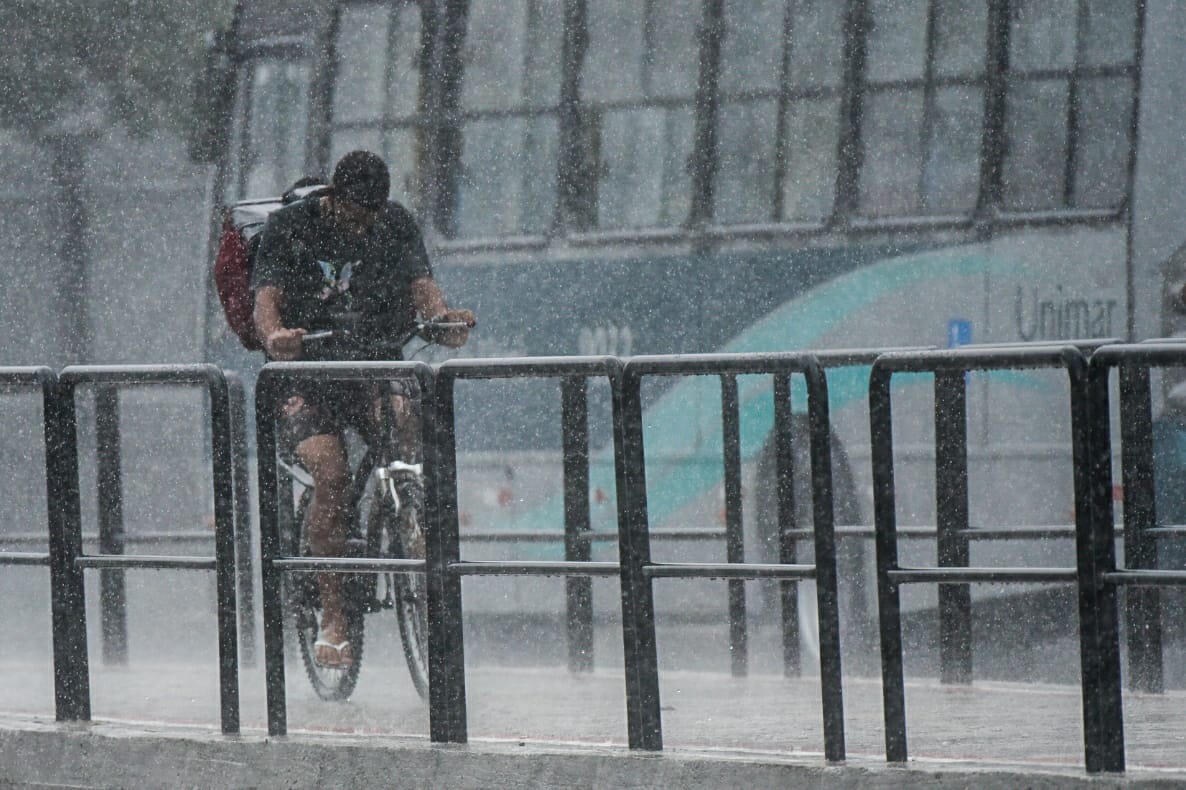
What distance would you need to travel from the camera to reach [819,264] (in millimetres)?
10906

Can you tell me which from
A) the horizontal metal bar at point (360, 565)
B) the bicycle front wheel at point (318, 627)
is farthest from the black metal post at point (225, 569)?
the bicycle front wheel at point (318, 627)

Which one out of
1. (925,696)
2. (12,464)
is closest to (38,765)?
(925,696)

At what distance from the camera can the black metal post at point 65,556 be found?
6.01 metres

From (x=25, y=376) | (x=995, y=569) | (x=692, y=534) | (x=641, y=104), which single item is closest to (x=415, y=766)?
(x=995, y=569)

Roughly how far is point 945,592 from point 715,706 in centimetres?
89

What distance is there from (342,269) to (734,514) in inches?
67.3

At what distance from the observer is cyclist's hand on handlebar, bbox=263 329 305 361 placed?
21.9 feet

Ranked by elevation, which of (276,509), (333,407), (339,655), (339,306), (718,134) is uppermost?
(718,134)

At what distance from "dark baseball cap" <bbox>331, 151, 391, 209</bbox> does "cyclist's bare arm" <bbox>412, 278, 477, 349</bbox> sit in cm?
31

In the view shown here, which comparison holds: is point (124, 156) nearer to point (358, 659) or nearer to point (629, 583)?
point (358, 659)

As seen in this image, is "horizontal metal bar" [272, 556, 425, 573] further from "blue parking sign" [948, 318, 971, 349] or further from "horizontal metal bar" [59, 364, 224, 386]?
"blue parking sign" [948, 318, 971, 349]

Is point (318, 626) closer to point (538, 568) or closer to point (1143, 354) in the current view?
point (538, 568)

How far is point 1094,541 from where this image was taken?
15.0 ft

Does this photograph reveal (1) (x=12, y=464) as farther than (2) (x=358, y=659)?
Yes
